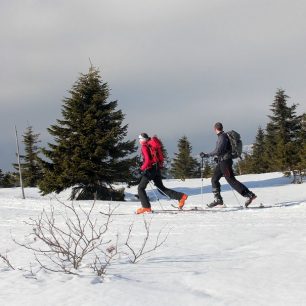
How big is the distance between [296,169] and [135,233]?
26412mm

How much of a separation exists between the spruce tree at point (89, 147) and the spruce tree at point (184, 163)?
35.2 m

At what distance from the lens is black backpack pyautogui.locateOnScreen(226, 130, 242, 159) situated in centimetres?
1021

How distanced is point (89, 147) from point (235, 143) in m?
12.6

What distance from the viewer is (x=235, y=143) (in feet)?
33.5

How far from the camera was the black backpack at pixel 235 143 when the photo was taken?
10.2m

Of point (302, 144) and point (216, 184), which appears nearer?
point (216, 184)

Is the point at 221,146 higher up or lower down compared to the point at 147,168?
higher up

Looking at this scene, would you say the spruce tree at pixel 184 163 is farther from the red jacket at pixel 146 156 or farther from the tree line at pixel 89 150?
the red jacket at pixel 146 156

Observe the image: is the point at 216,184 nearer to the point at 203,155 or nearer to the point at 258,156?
the point at 203,155

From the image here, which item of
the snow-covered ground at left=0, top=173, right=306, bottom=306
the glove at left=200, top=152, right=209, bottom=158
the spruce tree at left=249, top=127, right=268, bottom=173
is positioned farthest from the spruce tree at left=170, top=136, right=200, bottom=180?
the snow-covered ground at left=0, top=173, right=306, bottom=306

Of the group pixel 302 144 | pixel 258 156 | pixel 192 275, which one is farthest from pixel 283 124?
pixel 192 275

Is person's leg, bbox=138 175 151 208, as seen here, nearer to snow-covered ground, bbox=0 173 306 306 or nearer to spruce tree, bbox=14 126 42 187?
snow-covered ground, bbox=0 173 306 306

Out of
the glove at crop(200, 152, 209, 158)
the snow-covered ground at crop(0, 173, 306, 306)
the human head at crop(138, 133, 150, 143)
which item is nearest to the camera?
the snow-covered ground at crop(0, 173, 306, 306)

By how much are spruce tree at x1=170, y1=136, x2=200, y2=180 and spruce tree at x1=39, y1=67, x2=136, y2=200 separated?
3517 centimetres
